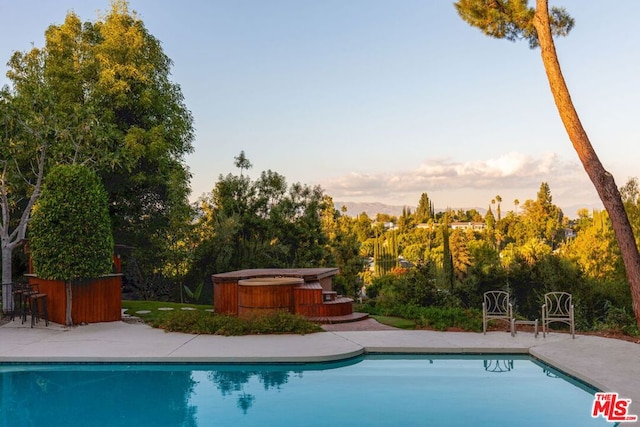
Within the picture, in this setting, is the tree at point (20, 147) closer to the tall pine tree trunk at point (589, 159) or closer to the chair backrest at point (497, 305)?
the chair backrest at point (497, 305)

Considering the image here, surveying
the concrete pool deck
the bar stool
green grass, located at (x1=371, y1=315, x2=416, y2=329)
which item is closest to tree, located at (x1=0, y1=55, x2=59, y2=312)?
the bar stool

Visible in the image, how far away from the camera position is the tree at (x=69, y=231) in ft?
38.6

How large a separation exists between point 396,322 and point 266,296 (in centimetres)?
313

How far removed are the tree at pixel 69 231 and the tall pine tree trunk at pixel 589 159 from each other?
1046cm

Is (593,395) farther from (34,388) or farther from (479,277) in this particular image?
(479,277)

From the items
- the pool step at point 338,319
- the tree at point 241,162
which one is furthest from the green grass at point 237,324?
the tree at point 241,162

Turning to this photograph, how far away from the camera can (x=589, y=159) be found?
36.3ft

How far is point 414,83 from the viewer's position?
21.2 m

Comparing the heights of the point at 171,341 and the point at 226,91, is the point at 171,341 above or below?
below

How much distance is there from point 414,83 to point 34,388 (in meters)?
17.2

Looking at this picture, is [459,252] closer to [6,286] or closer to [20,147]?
[20,147]

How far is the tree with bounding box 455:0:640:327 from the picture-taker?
1066 centimetres

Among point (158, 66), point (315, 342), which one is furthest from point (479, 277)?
point (158, 66)

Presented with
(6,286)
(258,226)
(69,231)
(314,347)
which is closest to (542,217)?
(258,226)
